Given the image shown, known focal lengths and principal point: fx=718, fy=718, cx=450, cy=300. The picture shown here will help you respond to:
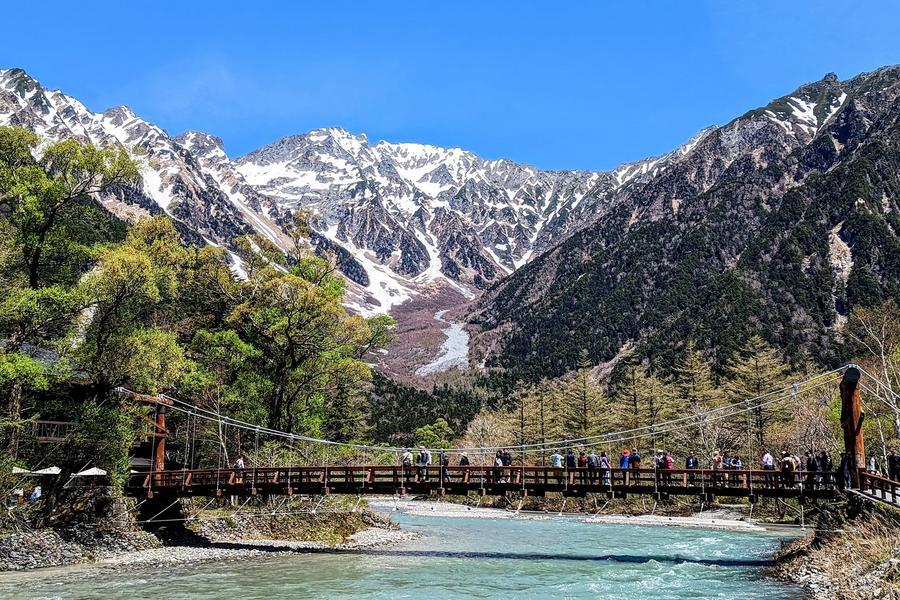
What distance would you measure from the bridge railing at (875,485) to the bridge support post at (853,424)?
12.6 inches

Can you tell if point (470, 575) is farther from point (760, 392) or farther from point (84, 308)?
point (760, 392)

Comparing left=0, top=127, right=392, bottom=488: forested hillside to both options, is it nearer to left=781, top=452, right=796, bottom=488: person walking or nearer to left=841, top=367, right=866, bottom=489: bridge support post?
left=781, top=452, right=796, bottom=488: person walking

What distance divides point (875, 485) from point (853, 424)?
7.47 ft

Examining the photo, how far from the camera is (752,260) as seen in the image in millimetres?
128750

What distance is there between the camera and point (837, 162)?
15475 cm

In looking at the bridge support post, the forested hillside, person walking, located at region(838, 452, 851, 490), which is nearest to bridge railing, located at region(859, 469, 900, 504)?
the bridge support post

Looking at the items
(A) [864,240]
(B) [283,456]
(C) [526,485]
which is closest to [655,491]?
(C) [526,485]

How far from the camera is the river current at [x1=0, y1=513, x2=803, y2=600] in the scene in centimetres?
2038

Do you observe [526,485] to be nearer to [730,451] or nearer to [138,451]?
[138,451]

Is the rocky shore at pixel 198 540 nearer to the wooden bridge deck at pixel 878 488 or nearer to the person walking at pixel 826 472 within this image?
the person walking at pixel 826 472

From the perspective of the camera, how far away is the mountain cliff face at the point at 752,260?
112 meters

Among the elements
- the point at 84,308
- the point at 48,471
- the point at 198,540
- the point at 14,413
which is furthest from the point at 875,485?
the point at 14,413

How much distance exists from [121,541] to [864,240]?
12214 cm

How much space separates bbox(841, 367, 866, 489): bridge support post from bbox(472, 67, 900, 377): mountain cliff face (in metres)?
79.3
